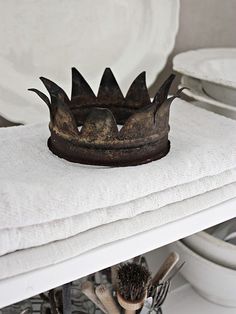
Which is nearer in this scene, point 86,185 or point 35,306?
point 86,185

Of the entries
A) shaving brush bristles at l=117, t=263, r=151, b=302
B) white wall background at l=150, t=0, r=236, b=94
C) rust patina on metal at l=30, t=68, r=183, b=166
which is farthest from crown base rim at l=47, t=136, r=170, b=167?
white wall background at l=150, t=0, r=236, b=94

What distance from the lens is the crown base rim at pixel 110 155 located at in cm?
36

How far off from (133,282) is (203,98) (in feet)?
0.73

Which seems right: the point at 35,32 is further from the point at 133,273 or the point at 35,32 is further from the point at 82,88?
the point at 133,273

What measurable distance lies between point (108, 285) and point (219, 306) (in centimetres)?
14

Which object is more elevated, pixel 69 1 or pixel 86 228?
pixel 69 1

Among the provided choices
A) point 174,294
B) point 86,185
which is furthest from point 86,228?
point 174,294

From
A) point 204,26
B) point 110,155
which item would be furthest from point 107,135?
point 204,26

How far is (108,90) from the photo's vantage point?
1.43 feet

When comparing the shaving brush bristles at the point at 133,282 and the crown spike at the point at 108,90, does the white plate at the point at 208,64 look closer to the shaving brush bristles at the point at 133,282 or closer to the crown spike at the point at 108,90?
the crown spike at the point at 108,90

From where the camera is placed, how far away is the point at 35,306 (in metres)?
0.47

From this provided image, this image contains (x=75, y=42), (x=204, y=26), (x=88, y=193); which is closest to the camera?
(x=88, y=193)

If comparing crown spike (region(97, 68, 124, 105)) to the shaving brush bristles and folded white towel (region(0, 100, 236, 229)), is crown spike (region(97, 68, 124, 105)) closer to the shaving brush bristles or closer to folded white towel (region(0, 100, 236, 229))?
folded white towel (region(0, 100, 236, 229))

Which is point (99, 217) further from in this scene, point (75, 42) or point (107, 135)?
point (75, 42)
